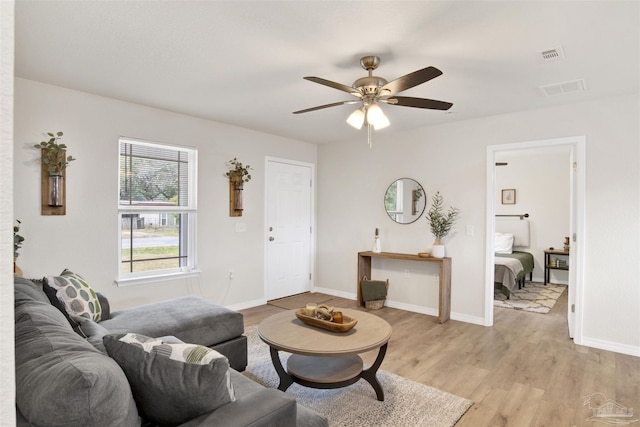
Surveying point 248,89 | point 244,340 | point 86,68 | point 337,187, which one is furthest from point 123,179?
point 337,187

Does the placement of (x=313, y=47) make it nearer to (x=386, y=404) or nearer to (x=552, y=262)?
(x=386, y=404)

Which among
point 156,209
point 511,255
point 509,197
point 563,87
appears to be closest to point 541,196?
point 509,197

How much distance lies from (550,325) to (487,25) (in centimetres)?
369

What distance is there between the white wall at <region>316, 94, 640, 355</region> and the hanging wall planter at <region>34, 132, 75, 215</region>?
362 centimetres

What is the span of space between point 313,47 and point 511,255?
572cm

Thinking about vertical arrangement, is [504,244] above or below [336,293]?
above

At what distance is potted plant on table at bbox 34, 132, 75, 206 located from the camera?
10.5 feet

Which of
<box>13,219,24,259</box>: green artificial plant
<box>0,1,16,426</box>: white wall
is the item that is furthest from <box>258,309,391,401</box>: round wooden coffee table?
<box>13,219,24,259</box>: green artificial plant

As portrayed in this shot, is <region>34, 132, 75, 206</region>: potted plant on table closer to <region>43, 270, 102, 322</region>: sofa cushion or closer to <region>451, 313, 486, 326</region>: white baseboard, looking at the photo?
<region>43, 270, 102, 322</region>: sofa cushion

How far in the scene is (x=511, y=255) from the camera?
6570 mm

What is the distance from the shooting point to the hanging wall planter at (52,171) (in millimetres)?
3213

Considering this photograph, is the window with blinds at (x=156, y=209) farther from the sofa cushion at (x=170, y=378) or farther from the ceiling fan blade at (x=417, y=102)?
the sofa cushion at (x=170, y=378)

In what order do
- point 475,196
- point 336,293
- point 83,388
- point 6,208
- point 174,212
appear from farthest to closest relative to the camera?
point 336,293
point 475,196
point 174,212
point 83,388
point 6,208

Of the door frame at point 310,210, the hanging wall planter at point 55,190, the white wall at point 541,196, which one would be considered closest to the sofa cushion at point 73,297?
the hanging wall planter at point 55,190
